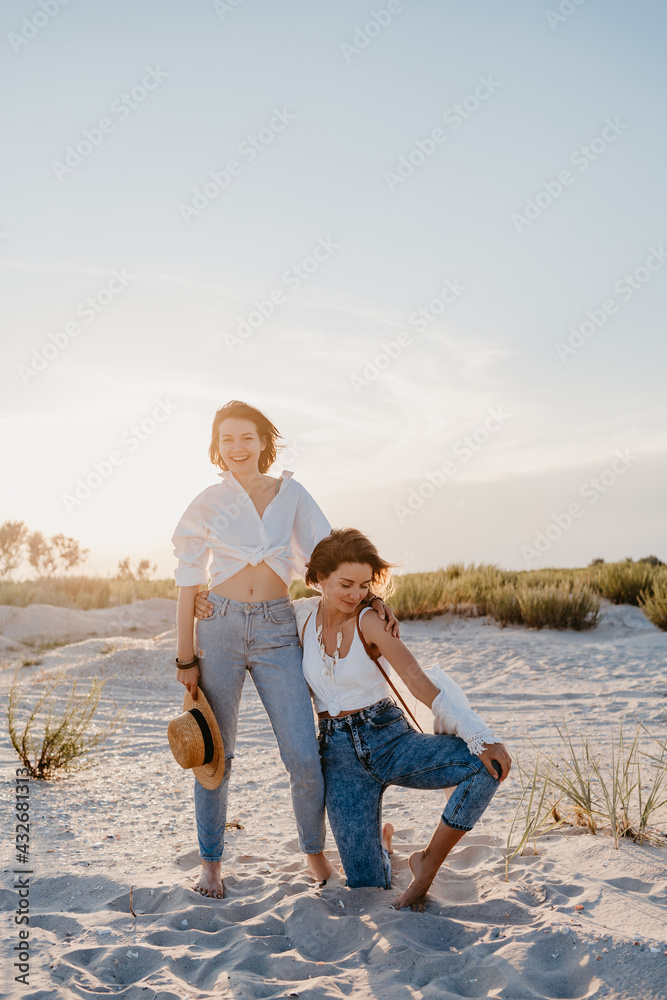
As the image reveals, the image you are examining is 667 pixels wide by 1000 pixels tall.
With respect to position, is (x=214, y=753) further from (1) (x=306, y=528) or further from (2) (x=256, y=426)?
(2) (x=256, y=426)

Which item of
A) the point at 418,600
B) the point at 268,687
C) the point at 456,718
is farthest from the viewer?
the point at 418,600

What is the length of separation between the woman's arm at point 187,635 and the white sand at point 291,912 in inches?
36.4

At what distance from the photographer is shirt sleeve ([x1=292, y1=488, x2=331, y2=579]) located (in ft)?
11.8

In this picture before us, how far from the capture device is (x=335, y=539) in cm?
338

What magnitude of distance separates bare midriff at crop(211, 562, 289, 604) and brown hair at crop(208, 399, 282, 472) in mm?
542

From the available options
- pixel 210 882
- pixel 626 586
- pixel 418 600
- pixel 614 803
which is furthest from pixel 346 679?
pixel 626 586

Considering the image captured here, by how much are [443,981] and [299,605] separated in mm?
1564

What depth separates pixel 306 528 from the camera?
142 inches

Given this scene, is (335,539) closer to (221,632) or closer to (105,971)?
(221,632)

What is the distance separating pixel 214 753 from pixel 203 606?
65cm

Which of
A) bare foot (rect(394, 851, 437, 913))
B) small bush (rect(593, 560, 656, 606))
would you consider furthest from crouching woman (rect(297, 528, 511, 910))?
small bush (rect(593, 560, 656, 606))

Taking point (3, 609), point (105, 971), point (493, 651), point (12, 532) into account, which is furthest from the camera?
point (12, 532)

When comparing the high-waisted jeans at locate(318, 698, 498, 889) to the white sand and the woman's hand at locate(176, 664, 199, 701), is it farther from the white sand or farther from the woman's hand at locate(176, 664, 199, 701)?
the woman's hand at locate(176, 664, 199, 701)

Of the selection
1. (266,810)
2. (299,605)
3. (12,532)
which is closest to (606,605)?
(266,810)
